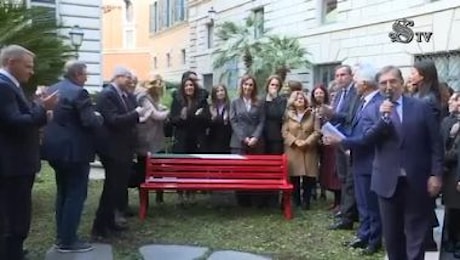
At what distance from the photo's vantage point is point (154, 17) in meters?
44.4

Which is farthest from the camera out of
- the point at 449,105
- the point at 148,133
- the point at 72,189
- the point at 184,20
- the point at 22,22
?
the point at 184,20

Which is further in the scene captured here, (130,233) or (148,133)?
(148,133)

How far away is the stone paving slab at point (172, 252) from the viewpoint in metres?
6.84

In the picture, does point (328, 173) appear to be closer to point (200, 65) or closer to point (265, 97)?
point (265, 97)

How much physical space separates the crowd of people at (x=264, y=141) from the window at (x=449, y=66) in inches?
224

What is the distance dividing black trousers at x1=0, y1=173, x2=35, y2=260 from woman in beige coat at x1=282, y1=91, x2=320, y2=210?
14.1 ft

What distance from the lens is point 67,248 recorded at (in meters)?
6.84

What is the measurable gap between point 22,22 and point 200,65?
81.4 ft

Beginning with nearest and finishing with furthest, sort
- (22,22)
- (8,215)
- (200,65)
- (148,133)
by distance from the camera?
(8,215), (22,22), (148,133), (200,65)

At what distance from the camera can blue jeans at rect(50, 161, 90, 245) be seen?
22.0ft

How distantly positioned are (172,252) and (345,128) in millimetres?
2380

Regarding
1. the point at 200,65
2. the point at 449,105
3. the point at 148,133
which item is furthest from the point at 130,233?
the point at 200,65

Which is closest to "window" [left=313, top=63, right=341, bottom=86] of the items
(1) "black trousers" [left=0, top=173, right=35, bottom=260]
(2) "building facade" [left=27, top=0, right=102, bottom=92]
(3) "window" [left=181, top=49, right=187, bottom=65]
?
(2) "building facade" [left=27, top=0, right=102, bottom=92]

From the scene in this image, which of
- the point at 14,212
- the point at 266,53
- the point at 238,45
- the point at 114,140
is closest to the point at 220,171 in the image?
the point at 114,140
